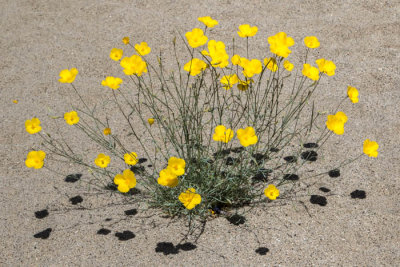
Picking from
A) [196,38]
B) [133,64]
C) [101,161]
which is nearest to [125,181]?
[101,161]

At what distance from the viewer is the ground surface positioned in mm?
2387

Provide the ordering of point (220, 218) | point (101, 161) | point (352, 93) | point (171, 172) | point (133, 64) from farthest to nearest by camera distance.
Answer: point (220, 218)
point (101, 161)
point (352, 93)
point (133, 64)
point (171, 172)

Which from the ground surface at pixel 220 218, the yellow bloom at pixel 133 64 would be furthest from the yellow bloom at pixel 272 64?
the ground surface at pixel 220 218

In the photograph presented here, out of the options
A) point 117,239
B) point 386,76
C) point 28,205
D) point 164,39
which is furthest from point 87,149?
point 386,76

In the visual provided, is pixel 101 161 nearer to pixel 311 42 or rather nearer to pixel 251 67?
pixel 251 67

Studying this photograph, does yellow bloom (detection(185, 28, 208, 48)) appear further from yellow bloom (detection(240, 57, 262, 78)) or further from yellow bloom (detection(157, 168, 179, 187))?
yellow bloom (detection(157, 168, 179, 187))

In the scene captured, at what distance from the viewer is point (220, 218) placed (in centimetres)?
255

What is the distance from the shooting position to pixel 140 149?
10.1ft

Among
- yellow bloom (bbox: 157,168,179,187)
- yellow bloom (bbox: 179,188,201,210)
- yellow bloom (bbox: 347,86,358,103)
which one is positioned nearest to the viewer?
yellow bloom (bbox: 157,168,179,187)

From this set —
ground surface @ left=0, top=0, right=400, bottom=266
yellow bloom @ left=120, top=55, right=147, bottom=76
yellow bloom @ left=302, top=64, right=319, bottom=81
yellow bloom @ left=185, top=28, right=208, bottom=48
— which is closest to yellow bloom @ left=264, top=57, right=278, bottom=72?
yellow bloom @ left=302, top=64, right=319, bottom=81

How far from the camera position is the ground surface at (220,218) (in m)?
2.39

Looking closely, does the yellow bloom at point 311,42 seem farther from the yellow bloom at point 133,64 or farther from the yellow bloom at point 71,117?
the yellow bloom at point 71,117

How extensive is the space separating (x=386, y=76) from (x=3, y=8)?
3857 millimetres

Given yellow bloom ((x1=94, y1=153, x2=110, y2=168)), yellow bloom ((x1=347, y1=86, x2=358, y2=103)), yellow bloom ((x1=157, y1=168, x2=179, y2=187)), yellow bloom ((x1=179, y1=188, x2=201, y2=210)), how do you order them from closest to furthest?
yellow bloom ((x1=157, y1=168, x2=179, y2=187)) < yellow bloom ((x1=179, y1=188, x2=201, y2=210)) < yellow bloom ((x1=347, y1=86, x2=358, y2=103)) < yellow bloom ((x1=94, y1=153, x2=110, y2=168))
